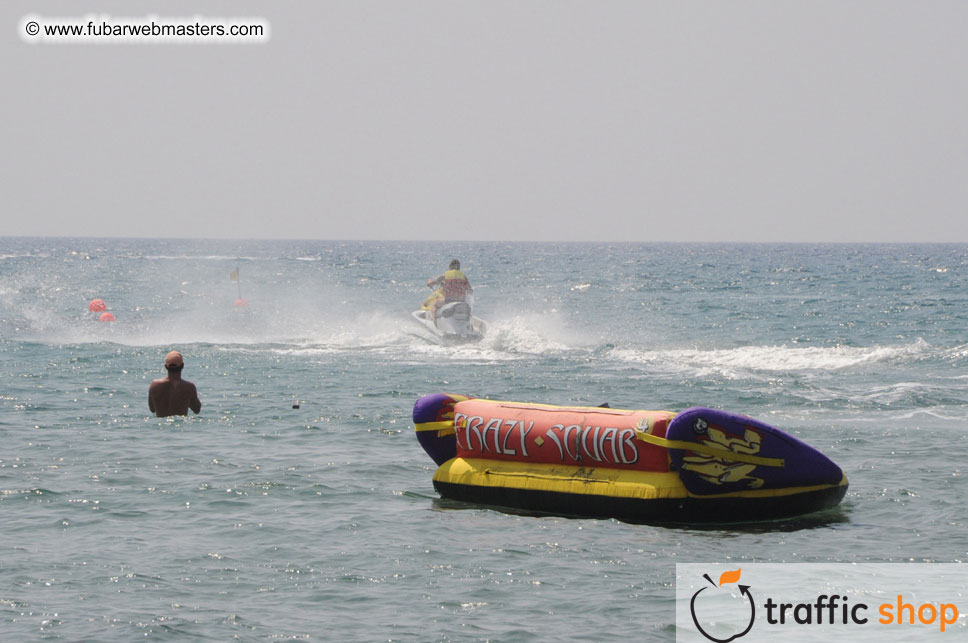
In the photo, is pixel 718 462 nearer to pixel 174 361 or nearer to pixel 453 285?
pixel 174 361

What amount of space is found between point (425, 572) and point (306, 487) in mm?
3426

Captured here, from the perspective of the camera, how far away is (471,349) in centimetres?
2889

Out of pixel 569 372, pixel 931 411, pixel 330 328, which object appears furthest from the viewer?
pixel 330 328

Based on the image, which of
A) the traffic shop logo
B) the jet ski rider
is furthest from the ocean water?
the jet ski rider

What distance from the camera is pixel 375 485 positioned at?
12.9 metres

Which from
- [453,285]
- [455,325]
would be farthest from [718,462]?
[453,285]

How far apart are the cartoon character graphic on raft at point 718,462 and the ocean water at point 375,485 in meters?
0.53

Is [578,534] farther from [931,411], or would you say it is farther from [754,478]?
[931,411]

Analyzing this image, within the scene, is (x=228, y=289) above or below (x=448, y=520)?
above

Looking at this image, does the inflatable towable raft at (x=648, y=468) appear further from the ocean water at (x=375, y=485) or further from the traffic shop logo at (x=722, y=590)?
the traffic shop logo at (x=722, y=590)

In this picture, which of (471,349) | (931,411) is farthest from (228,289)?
(931,411)

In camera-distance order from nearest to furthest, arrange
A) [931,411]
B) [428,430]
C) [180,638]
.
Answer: [180,638] < [428,430] < [931,411]

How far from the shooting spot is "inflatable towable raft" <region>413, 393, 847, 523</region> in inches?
431

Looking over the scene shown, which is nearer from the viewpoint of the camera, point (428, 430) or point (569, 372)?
point (428, 430)
